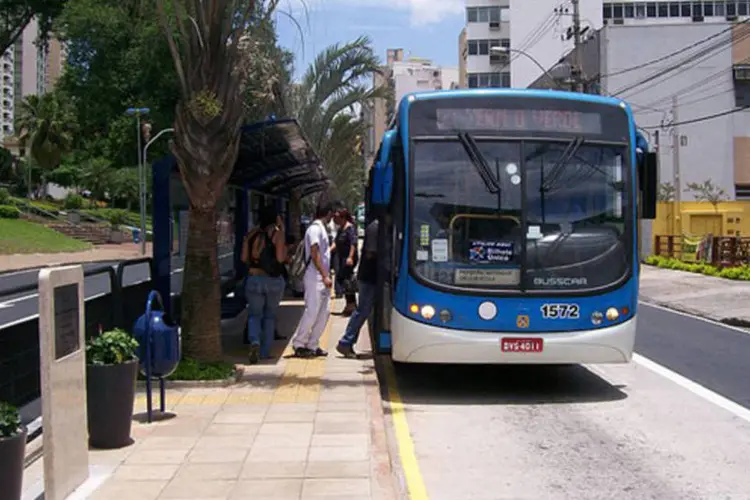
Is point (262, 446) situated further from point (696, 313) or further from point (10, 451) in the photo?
point (696, 313)

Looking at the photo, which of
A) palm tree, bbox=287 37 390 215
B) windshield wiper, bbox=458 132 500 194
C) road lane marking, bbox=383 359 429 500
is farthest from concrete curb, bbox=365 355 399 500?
palm tree, bbox=287 37 390 215

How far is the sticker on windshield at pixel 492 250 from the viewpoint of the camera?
8695mm

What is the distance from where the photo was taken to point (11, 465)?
4547mm

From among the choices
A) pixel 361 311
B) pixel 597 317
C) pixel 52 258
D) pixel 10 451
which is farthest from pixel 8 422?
pixel 52 258

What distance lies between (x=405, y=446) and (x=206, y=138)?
4222 millimetres

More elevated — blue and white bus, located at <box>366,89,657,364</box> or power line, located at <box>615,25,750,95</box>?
power line, located at <box>615,25,750,95</box>

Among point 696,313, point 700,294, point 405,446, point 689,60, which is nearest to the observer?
point 405,446

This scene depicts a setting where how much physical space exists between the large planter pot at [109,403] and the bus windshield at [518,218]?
11.1 ft

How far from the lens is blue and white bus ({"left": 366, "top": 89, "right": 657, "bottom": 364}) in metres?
8.61

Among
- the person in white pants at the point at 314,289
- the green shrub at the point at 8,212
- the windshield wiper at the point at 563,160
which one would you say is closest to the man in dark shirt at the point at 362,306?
the person in white pants at the point at 314,289

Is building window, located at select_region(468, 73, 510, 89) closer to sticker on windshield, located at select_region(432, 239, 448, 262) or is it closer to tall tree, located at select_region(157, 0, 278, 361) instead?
tall tree, located at select_region(157, 0, 278, 361)

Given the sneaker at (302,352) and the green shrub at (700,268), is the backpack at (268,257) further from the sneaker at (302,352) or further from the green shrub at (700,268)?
the green shrub at (700,268)

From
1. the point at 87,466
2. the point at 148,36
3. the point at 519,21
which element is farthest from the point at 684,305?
the point at 519,21

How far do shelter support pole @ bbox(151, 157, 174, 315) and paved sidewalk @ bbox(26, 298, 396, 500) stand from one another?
68.2 inches
